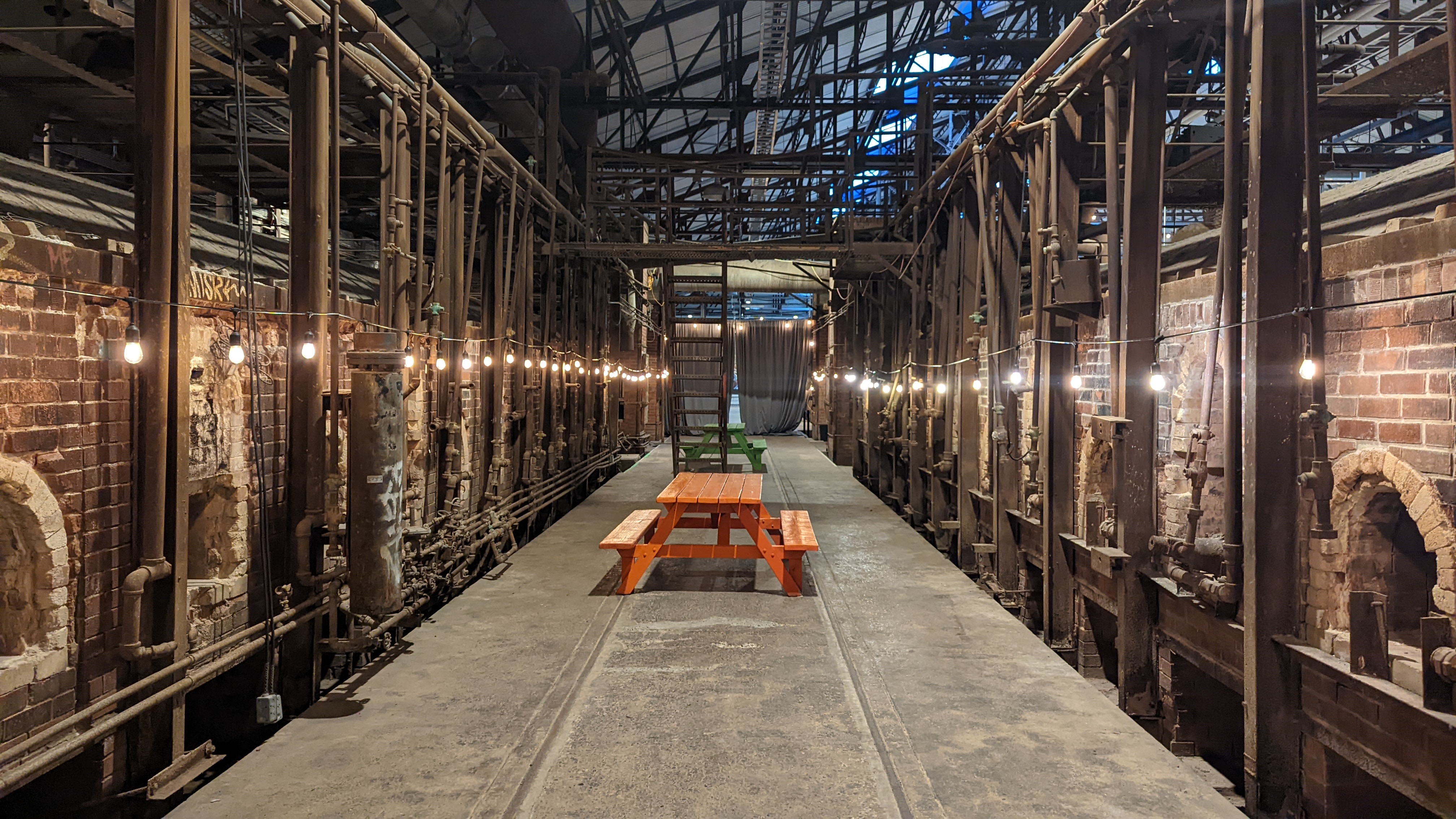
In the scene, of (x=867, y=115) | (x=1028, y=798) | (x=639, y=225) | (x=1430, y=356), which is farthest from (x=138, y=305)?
(x=867, y=115)

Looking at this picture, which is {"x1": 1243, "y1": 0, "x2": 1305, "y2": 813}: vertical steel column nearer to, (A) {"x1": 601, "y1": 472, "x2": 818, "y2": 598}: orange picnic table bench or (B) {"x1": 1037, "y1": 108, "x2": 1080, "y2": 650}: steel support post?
(B) {"x1": 1037, "y1": 108, "x2": 1080, "y2": 650}: steel support post

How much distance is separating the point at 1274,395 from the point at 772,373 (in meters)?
27.9

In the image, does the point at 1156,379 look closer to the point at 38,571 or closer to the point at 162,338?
the point at 162,338

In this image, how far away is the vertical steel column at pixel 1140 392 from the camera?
4793mm

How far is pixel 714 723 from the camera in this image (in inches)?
164

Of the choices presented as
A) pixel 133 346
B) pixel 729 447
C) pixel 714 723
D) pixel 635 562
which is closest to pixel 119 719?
pixel 133 346

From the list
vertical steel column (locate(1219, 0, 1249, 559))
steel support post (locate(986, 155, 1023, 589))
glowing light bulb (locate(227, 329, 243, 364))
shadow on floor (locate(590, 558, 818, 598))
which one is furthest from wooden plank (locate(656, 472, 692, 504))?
vertical steel column (locate(1219, 0, 1249, 559))

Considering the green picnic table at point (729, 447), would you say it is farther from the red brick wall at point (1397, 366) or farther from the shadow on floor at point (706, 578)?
the red brick wall at point (1397, 366)

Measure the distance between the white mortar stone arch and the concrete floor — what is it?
83 cm

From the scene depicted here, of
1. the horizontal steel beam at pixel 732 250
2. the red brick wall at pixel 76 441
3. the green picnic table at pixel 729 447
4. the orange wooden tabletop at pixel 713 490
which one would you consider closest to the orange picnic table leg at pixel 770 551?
the orange wooden tabletop at pixel 713 490

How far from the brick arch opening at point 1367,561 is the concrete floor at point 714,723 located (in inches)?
40.8

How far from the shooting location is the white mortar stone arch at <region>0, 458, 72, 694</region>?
3.20 meters

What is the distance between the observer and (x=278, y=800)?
332cm

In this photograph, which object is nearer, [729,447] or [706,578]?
[706,578]
